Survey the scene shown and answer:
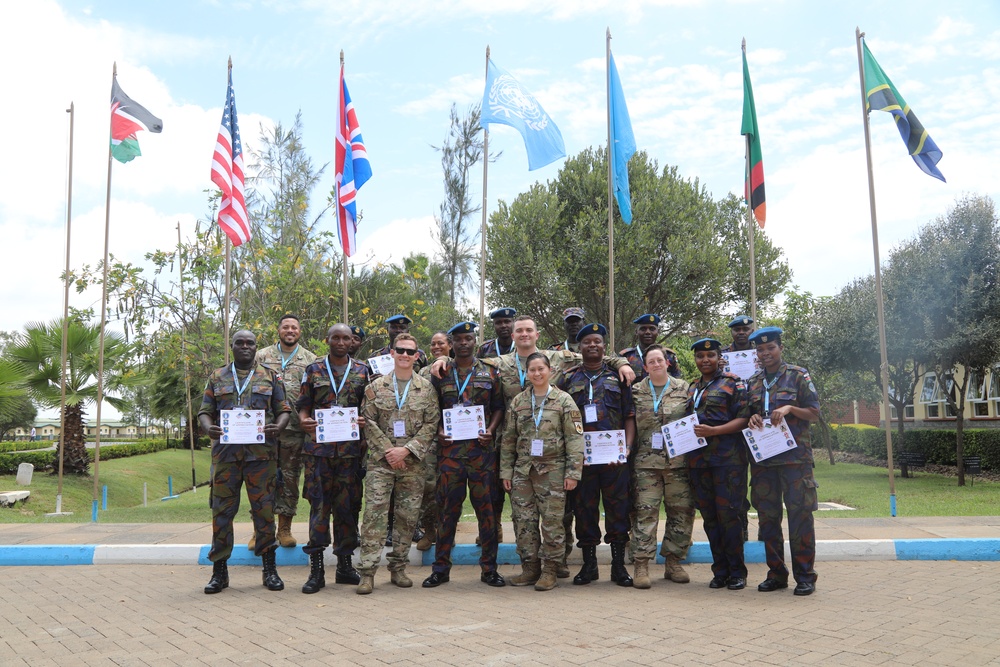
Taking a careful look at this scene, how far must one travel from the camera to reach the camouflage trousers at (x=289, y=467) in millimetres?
7520

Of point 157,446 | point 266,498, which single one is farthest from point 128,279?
point 157,446

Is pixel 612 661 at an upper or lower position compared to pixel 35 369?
lower

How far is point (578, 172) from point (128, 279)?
40.8 feet

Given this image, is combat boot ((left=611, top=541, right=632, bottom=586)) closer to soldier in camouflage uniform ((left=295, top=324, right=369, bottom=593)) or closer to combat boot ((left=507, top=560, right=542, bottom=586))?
combat boot ((left=507, top=560, right=542, bottom=586))

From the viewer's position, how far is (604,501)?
6.58 metres

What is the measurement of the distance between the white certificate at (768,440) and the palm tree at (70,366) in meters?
16.2

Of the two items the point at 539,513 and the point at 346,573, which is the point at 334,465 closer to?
the point at 346,573

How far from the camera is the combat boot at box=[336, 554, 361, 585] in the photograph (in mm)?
6699

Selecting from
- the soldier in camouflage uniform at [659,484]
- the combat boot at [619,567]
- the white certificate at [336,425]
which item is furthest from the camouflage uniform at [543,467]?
the white certificate at [336,425]

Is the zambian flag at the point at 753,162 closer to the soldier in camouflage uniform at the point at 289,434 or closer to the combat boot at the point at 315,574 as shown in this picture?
the soldier in camouflage uniform at the point at 289,434

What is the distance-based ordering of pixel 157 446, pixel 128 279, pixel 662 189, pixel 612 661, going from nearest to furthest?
1. pixel 612 661
2. pixel 128 279
3. pixel 662 189
4. pixel 157 446

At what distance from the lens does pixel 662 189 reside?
21328 millimetres

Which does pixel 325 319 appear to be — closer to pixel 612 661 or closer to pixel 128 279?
pixel 128 279

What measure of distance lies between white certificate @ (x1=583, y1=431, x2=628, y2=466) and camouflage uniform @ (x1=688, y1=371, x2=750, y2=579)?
630mm
